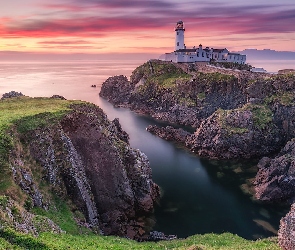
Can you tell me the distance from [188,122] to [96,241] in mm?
72528

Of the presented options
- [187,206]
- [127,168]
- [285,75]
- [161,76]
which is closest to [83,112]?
[127,168]

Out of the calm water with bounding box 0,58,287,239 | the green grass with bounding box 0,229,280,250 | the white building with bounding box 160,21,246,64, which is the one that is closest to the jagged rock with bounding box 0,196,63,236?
the green grass with bounding box 0,229,280,250

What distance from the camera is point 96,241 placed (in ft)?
93.2

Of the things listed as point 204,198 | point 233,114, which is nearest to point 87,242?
point 204,198

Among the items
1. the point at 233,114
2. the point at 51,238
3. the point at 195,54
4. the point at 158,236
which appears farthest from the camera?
the point at 195,54

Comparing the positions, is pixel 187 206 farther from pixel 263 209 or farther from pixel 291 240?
pixel 291 240

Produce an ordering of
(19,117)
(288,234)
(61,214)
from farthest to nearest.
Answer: (19,117), (61,214), (288,234)

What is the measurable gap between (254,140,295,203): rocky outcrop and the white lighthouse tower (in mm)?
103978

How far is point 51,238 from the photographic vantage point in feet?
81.3

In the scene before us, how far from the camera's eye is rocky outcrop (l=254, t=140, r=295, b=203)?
163 ft

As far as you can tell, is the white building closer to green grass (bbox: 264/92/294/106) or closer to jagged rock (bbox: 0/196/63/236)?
green grass (bbox: 264/92/294/106)

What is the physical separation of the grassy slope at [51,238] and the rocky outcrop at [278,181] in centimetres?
1591

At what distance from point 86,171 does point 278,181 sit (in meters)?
30.7

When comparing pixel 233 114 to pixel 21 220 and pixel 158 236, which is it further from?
pixel 21 220
